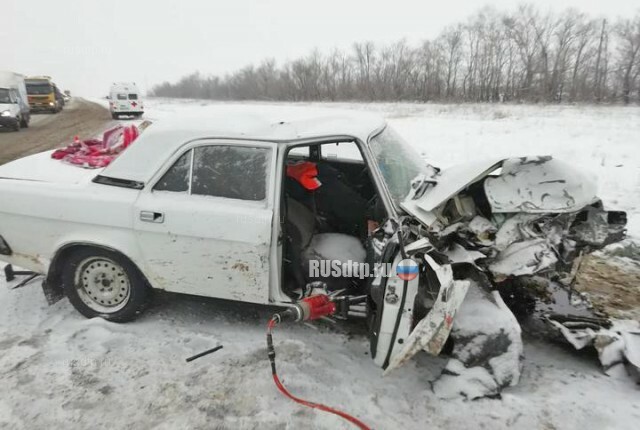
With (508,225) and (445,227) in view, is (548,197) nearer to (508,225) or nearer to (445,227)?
(508,225)

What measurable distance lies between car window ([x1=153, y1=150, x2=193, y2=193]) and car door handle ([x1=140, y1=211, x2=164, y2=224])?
21 centimetres

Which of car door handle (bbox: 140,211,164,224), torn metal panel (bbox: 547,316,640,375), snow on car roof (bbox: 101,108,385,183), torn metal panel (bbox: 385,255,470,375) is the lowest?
torn metal panel (bbox: 547,316,640,375)

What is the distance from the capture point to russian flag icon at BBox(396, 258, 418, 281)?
8.54ft

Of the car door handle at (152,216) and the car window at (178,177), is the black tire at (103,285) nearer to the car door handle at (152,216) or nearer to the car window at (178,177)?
the car door handle at (152,216)

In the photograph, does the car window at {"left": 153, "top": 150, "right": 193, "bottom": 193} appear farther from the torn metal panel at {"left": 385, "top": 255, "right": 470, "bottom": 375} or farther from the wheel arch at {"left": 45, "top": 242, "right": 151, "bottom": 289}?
the torn metal panel at {"left": 385, "top": 255, "right": 470, "bottom": 375}

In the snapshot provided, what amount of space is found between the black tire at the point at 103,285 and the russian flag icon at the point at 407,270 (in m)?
2.09

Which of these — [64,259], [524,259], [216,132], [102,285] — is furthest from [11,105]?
[524,259]

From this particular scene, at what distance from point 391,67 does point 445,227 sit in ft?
164

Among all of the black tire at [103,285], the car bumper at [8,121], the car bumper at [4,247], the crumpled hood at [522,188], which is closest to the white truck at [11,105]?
the car bumper at [8,121]

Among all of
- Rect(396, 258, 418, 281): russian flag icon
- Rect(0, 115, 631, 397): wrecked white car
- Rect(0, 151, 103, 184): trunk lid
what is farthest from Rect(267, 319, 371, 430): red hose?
Rect(0, 151, 103, 184): trunk lid

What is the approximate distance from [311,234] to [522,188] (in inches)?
69.0

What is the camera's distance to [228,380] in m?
2.92

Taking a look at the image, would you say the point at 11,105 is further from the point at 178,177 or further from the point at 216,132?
the point at 216,132

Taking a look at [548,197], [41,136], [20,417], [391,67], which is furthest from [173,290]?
[391,67]
